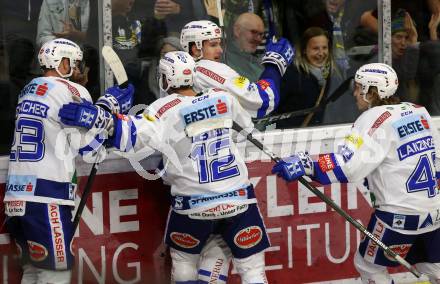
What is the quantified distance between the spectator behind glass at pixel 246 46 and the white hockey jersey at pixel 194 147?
37.1 inches

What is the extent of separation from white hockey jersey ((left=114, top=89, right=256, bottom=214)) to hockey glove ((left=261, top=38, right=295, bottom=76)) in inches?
21.5

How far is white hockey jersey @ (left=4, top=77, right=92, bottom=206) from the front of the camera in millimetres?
6602

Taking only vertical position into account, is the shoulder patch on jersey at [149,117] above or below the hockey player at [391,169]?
above

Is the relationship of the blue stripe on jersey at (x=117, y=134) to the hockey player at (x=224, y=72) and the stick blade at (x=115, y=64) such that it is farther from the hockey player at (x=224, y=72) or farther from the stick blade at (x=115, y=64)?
the hockey player at (x=224, y=72)

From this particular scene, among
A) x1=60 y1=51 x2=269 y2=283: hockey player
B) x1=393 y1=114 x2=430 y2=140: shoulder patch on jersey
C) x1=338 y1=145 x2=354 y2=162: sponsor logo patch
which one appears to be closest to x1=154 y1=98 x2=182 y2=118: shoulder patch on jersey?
x1=60 y1=51 x2=269 y2=283: hockey player

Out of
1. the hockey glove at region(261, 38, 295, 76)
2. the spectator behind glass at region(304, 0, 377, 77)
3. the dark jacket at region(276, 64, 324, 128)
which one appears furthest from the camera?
the spectator behind glass at region(304, 0, 377, 77)

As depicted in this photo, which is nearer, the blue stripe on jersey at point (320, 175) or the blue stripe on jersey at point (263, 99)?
the blue stripe on jersey at point (320, 175)

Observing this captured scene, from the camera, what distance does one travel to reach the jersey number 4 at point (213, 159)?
6.75 m

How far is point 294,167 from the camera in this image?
673cm

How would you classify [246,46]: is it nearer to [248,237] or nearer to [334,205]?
[334,205]

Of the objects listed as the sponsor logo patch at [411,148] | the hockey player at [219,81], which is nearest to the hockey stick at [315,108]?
the hockey player at [219,81]

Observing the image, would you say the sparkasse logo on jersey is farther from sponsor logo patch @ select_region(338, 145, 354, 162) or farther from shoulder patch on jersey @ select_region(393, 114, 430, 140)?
shoulder patch on jersey @ select_region(393, 114, 430, 140)

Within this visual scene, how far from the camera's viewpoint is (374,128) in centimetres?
673

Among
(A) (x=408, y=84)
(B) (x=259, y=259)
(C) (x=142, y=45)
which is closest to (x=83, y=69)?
(C) (x=142, y=45)
